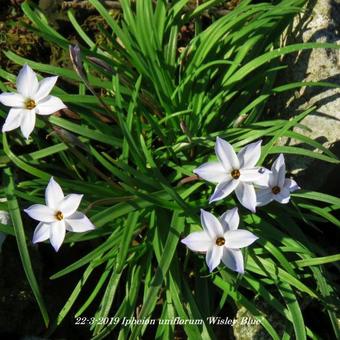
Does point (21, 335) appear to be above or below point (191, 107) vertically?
below

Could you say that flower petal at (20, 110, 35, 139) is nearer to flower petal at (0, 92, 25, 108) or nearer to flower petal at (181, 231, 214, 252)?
flower petal at (0, 92, 25, 108)

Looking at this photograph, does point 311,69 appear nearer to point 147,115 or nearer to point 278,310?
point 147,115

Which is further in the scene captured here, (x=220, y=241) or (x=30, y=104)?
(x=30, y=104)

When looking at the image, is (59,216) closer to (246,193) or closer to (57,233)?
(57,233)

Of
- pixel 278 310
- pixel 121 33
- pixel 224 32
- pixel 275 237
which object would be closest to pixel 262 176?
pixel 275 237

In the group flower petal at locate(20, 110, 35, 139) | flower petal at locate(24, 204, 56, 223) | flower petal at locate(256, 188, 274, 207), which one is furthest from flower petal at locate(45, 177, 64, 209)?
flower petal at locate(256, 188, 274, 207)

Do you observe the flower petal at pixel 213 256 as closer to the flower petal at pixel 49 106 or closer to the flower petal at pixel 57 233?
the flower petal at pixel 57 233

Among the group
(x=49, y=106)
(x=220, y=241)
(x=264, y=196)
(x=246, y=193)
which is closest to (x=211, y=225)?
(x=220, y=241)
